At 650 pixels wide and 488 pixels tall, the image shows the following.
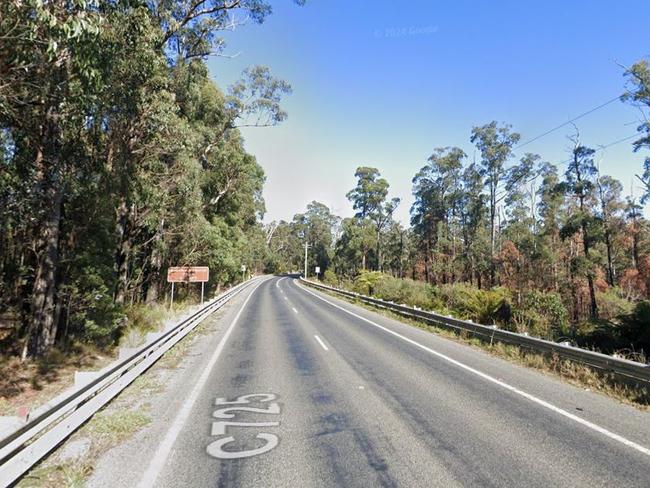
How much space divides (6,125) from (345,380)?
9836 mm

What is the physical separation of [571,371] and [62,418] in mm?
8784

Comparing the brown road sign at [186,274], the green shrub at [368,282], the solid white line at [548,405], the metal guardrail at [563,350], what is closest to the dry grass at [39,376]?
the brown road sign at [186,274]

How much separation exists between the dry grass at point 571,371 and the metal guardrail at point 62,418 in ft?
26.2

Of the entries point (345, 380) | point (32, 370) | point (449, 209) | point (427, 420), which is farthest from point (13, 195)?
point (449, 209)

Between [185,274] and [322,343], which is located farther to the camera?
[185,274]

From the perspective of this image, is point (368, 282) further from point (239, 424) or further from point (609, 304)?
point (239, 424)

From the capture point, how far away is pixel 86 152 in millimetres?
10555

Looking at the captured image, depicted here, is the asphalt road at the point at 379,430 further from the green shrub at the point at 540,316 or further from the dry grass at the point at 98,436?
the green shrub at the point at 540,316

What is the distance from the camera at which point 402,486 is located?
3.53m

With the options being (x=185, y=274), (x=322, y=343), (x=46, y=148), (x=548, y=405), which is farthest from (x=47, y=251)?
(x=548, y=405)

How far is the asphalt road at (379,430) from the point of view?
3750mm

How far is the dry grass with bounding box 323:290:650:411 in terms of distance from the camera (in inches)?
245

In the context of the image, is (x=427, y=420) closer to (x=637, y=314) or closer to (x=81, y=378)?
(x=81, y=378)

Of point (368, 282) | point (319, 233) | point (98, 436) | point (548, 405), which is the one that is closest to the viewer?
point (98, 436)
